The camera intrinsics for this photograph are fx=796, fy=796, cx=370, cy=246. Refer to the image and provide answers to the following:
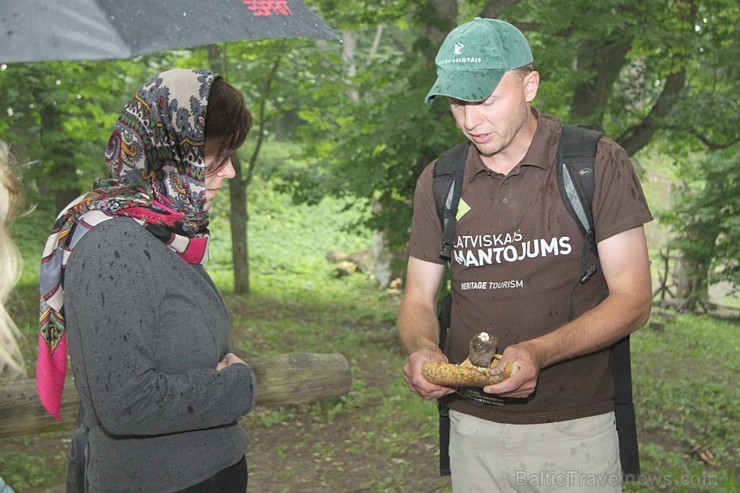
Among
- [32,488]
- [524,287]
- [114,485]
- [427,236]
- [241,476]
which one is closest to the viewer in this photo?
[114,485]

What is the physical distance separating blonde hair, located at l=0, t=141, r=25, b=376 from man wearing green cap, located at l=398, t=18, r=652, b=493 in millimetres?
1247

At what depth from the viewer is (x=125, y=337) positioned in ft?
6.86

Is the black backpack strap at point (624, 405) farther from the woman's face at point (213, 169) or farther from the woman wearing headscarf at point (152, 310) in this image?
the woman's face at point (213, 169)

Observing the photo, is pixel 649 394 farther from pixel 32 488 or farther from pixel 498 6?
pixel 32 488

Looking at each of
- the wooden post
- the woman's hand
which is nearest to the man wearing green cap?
the woman's hand

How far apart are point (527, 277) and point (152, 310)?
48.1 inches

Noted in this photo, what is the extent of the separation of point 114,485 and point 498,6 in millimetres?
8603

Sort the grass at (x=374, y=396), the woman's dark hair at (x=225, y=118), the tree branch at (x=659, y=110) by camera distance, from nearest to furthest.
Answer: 1. the woman's dark hair at (x=225, y=118)
2. the grass at (x=374, y=396)
3. the tree branch at (x=659, y=110)

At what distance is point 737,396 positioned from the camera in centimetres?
864

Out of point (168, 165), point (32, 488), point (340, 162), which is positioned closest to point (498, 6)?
point (340, 162)

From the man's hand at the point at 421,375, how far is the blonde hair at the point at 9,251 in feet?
3.97

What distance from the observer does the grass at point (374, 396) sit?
6.02m

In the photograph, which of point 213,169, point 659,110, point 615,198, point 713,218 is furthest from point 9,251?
point 713,218

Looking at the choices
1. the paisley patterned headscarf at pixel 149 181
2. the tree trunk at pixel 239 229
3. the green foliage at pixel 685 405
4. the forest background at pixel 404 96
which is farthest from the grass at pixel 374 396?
the paisley patterned headscarf at pixel 149 181
